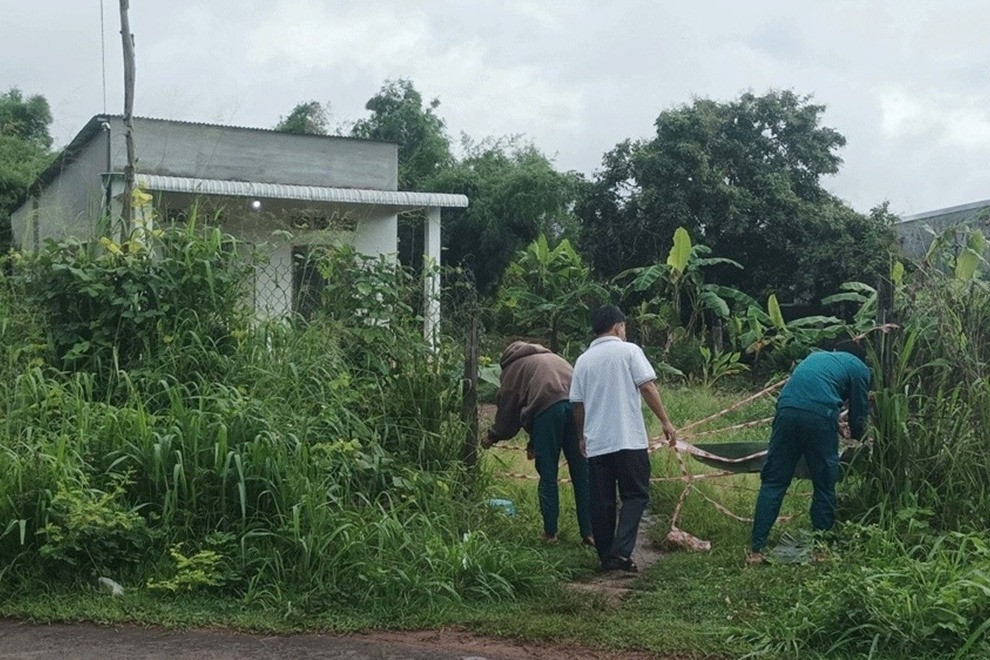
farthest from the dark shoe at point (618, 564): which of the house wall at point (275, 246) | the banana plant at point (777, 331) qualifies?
the banana plant at point (777, 331)

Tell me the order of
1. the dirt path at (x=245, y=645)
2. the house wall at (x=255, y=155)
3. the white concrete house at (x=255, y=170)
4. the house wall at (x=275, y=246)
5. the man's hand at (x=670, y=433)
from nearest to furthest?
the dirt path at (x=245, y=645) → the man's hand at (x=670, y=433) → the house wall at (x=275, y=246) → the white concrete house at (x=255, y=170) → the house wall at (x=255, y=155)

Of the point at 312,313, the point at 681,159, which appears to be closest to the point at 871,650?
the point at 312,313

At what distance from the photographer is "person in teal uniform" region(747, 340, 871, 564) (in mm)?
6078

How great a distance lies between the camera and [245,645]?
479 cm

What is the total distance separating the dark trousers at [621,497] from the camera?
6.17 m

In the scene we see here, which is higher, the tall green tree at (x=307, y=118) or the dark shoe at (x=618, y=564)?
the tall green tree at (x=307, y=118)

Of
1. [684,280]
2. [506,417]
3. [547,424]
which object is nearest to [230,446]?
[506,417]

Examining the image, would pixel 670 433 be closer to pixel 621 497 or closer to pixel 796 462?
pixel 621 497

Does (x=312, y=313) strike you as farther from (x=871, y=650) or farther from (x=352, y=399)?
(x=871, y=650)

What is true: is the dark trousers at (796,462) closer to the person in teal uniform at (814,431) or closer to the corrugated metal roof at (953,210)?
the person in teal uniform at (814,431)

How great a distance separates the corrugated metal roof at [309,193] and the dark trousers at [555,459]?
827 cm

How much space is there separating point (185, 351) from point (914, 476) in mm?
4647

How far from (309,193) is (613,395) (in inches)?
416

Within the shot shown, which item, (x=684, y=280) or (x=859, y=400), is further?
(x=684, y=280)
